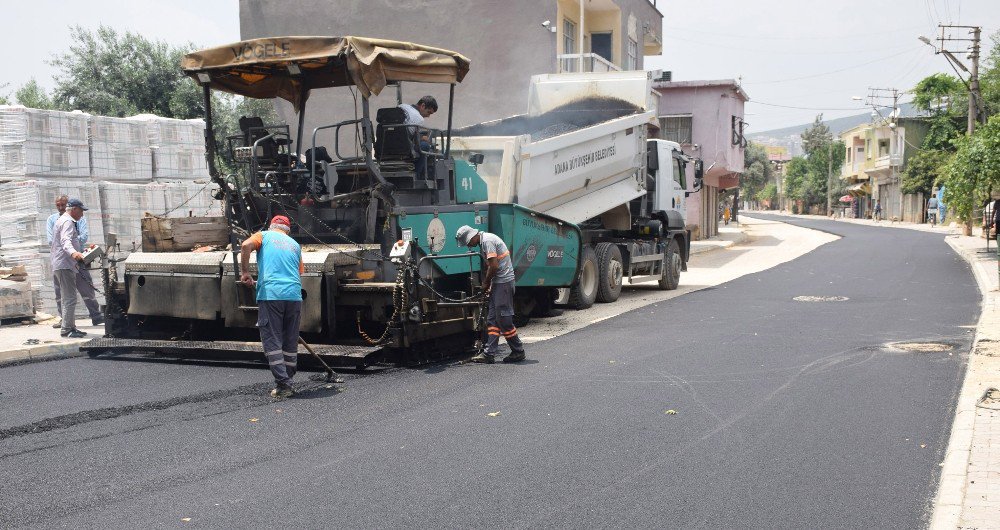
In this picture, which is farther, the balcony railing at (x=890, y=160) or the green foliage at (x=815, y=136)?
the green foliage at (x=815, y=136)

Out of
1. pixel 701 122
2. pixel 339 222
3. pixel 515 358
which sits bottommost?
pixel 515 358

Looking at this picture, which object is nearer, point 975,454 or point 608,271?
point 975,454

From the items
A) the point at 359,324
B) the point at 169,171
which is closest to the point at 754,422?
the point at 359,324

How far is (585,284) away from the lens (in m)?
14.8

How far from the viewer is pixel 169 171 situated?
50.4 feet

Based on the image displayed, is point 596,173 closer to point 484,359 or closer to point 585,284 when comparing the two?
point 585,284

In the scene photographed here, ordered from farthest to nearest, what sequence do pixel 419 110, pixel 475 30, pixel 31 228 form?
pixel 475 30
pixel 31 228
pixel 419 110

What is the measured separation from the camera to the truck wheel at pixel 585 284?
570 inches

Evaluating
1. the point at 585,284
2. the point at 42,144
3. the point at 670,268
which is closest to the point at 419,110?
the point at 585,284

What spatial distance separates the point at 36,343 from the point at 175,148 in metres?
5.48

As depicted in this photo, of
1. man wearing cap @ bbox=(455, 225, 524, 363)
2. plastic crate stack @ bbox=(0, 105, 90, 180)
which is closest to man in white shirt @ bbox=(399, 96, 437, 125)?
man wearing cap @ bbox=(455, 225, 524, 363)

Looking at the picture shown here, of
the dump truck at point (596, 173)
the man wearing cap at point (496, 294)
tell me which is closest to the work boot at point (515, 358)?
the man wearing cap at point (496, 294)

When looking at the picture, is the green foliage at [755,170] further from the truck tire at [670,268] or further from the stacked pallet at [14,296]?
the stacked pallet at [14,296]

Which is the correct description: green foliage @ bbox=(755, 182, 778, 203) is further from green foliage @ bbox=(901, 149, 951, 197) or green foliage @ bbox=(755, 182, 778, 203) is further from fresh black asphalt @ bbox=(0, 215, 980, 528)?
fresh black asphalt @ bbox=(0, 215, 980, 528)
